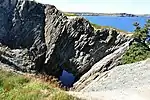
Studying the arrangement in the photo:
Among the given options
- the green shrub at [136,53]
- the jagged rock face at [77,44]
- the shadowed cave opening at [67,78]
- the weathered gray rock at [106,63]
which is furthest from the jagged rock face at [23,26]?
the green shrub at [136,53]

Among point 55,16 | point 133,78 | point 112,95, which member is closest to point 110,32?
point 55,16

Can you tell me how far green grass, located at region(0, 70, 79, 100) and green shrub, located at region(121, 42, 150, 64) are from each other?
36534 millimetres

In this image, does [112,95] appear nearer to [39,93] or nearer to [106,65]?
[39,93]

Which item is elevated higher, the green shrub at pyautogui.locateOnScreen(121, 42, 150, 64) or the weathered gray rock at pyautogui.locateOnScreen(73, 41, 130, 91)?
the green shrub at pyautogui.locateOnScreen(121, 42, 150, 64)

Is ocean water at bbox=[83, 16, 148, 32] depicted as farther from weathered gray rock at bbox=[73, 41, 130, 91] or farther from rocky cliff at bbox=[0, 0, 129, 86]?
weathered gray rock at bbox=[73, 41, 130, 91]

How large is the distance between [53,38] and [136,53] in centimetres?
2116

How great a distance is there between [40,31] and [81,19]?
880cm

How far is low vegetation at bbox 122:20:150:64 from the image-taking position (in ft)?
180

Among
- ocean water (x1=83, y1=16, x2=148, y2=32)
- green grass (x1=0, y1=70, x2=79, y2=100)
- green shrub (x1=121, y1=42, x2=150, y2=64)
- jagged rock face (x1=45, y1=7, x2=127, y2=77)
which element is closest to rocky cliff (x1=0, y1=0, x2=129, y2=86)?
jagged rock face (x1=45, y1=7, x2=127, y2=77)

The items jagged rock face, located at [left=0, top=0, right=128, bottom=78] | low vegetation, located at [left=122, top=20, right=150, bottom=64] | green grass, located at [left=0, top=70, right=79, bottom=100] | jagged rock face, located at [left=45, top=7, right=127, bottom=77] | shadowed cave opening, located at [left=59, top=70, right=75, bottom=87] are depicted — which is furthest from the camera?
jagged rock face, located at [left=0, top=0, right=128, bottom=78]

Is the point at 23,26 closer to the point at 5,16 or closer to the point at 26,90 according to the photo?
the point at 5,16

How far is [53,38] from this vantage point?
72.4 m

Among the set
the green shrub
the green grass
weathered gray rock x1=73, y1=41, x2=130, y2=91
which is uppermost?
the green grass

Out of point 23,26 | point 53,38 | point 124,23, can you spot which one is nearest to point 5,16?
point 23,26
